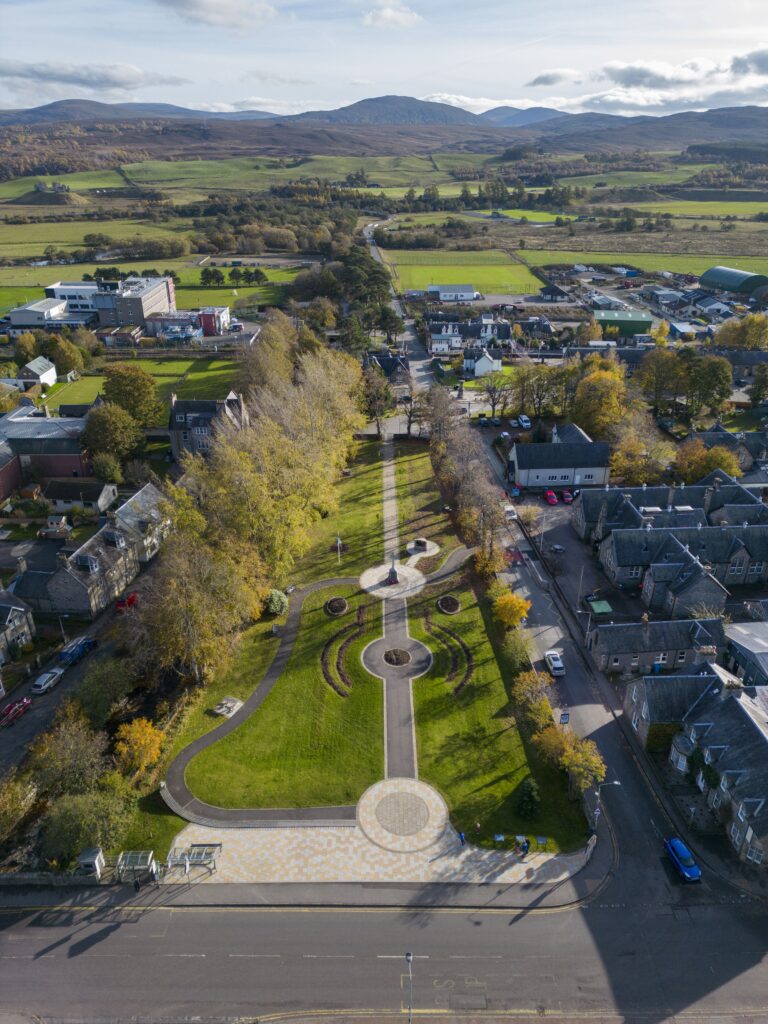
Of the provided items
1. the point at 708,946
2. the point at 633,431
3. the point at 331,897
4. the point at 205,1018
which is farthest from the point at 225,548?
the point at 633,431

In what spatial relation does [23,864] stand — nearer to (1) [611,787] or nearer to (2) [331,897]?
(2) [331,897]

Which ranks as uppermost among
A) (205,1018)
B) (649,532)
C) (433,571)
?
(649,532)

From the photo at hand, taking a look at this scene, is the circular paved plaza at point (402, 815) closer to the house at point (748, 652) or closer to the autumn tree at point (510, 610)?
the autumn tree at point (510, 610)

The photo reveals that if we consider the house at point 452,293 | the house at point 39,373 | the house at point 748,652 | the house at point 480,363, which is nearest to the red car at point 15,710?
the house at point 748,652

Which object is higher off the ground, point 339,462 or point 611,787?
point 339,462

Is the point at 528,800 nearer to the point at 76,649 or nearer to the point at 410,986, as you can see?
the point at 410,986

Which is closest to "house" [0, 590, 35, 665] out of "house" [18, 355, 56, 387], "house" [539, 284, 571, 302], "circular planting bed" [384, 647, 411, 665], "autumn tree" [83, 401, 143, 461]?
"circular planting bed" [384, 647, 411, 665]

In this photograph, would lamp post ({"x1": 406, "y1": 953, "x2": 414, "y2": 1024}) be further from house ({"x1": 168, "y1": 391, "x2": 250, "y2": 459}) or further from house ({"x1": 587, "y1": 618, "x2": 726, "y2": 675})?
house ({"x1": 168, "y1": 391, "x2": 250, "y2": 459})
